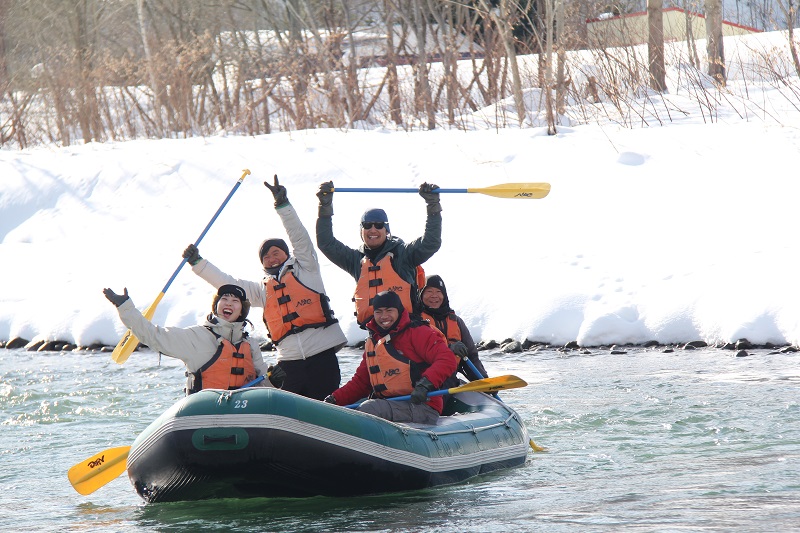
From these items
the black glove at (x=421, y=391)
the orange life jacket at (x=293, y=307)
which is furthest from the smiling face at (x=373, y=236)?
the black glove at (x=421, y=391)

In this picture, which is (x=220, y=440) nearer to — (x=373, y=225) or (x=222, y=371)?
(x=222, y=371)

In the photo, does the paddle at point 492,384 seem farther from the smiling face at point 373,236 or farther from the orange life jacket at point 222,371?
the smiling face at point 373,236

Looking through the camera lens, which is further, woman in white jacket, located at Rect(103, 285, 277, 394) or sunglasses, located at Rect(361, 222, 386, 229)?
sunglasses, located at Rect(361, 222, 386, 229)

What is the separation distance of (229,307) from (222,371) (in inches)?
12.2

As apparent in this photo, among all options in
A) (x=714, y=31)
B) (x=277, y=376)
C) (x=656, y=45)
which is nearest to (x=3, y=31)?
(x=656, y=45)

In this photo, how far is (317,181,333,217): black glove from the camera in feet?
19.7

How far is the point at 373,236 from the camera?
5.85m

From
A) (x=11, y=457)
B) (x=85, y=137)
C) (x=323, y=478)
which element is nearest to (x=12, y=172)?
(x=85, y=137)

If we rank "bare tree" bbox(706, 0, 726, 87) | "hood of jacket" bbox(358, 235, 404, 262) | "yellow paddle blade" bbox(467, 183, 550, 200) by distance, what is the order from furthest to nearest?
"bare tree" bbox(706, 0, 726, 87) < "yellow paddle blade" bbox(467, 183, 550, 200) < "hood of jacket" bbox(358, 235, 404, 262)

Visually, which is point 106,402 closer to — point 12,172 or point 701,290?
point 701,290

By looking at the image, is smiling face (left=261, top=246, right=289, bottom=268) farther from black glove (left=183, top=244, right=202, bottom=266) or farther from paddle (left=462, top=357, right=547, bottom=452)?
paddle (left=462, top=357, right=547, bottom=452)

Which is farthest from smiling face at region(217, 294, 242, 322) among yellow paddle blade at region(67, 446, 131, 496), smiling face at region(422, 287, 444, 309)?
smiling face at region(422, 287, 444, 309)

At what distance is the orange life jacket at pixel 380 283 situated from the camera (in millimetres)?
5793

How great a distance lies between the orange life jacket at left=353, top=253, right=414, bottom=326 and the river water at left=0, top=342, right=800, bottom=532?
1.11 meters
